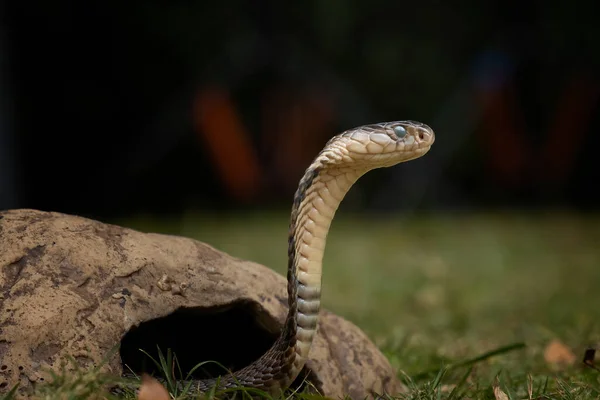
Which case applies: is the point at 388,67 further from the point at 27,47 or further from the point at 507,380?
the point at 507,380

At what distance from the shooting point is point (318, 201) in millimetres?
2146

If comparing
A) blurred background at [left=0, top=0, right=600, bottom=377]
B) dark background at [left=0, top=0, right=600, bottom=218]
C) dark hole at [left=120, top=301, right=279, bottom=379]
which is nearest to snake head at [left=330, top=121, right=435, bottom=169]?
dark hole at [left=120, top=301, right=279, bottom=379]

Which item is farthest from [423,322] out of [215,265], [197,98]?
[197,98]

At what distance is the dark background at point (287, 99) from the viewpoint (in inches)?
373

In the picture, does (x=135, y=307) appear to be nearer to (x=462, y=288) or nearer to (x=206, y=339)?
(x=206, y=339)

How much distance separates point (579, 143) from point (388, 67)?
8.59ft

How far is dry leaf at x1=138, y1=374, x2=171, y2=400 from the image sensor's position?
2113mm

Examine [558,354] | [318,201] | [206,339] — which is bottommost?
[558,354]

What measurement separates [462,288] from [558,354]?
1884 mm

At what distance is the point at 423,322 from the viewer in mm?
4375

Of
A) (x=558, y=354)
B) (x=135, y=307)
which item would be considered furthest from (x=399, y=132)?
(x=558, y=354)

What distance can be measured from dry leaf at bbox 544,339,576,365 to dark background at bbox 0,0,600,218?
18.8 ft

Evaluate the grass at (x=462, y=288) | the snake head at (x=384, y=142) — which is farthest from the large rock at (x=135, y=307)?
the snake head at (x=384, y=142)

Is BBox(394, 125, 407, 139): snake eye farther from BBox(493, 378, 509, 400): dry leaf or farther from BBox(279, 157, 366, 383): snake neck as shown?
BBox(493, 378, 509, 400): dry leaf
